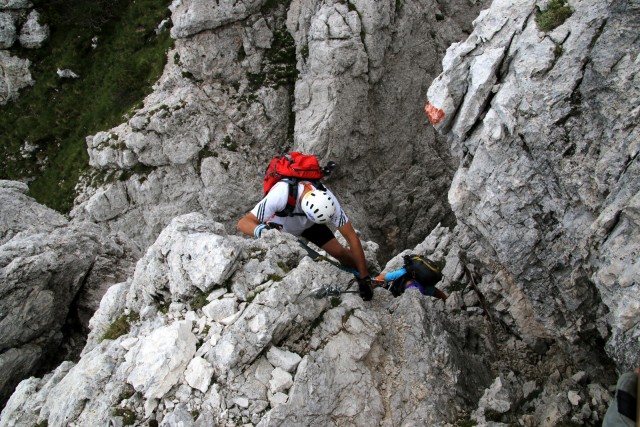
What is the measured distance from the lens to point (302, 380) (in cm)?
812

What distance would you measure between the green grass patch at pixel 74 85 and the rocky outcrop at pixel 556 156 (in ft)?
77.0

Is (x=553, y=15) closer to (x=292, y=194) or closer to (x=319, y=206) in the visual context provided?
(x=319, y=206)

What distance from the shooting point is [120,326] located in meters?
10.2

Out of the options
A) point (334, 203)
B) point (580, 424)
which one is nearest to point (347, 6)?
point (334, 203)

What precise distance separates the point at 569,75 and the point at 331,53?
17.0 metres

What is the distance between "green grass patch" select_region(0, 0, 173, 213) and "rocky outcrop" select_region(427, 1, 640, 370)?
77.0 ft

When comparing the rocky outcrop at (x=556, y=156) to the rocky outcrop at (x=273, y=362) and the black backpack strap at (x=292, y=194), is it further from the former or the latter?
the black backpack strap at (x=292, y=194)

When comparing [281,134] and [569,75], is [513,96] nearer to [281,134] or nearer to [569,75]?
[569,75]

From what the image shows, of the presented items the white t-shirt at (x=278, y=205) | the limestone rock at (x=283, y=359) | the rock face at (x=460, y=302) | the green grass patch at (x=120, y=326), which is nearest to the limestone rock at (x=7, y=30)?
the rock face at (x=460, y=302)

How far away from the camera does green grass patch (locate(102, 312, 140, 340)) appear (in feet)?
33.0

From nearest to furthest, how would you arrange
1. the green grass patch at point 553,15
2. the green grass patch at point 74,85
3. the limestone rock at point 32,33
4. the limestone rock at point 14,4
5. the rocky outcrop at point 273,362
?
the rocky outcrop at point 273,362 → the green grass patch at point 553,15 → the green grass patch at point 74,85 → the limestone rock at point 14,4 → the limestone rock at point 32,33

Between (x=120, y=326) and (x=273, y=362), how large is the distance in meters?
3.95

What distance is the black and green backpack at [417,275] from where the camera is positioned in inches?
453

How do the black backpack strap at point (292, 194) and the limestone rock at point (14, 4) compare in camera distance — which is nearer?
the black backpack strap at point (292, 194)
